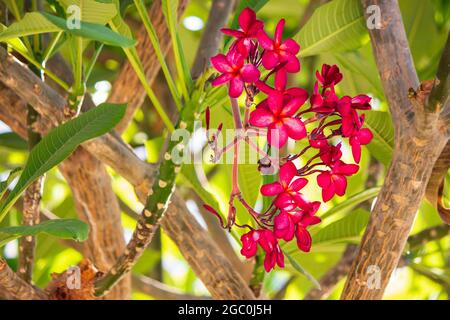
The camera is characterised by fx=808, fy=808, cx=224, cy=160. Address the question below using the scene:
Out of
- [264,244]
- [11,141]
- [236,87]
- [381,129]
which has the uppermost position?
[11,141]

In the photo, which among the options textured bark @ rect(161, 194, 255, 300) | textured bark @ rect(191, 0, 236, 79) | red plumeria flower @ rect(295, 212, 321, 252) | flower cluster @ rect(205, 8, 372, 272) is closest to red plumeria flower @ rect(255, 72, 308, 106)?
flower cluster @ rect(205, 8, 372, 272)

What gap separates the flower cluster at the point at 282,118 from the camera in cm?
69

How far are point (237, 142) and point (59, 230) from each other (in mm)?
199

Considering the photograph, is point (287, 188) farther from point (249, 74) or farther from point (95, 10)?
point (95, 10)

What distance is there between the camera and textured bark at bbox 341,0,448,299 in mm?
897

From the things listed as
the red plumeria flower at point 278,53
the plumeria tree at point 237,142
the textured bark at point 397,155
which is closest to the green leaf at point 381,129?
the plumeria tree at point 237,142

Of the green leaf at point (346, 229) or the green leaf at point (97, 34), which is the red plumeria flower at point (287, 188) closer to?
the green leaf at point (97, 34)

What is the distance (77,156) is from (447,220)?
569 millimetres

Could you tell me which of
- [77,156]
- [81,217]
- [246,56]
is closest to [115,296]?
[81,217]

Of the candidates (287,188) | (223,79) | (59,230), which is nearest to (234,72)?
(223,79)

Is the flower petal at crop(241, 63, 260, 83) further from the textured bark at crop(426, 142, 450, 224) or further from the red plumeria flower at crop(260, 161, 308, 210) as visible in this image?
the textured bark at crop(426, 142, 450, 224)

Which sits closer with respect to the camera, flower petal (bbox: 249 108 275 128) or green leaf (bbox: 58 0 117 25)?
flower petal (bbox: 249 108 275 128)

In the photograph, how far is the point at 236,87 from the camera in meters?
0.70

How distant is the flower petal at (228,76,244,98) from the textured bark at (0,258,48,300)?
1.21 feet
